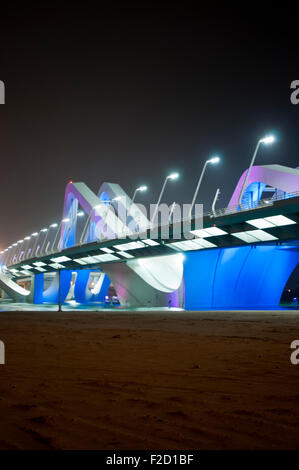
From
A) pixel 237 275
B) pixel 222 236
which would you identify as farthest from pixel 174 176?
pixel 237 275

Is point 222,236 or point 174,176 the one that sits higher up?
point 174,176

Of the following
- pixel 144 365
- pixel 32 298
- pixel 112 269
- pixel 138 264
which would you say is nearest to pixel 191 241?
pixel 138 264

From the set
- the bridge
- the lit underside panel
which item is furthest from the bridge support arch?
the lit underside panel

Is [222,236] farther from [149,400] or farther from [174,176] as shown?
[149,400]

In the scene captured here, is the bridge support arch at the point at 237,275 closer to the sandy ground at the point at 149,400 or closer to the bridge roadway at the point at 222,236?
the bridge roadway at the point at 222,236

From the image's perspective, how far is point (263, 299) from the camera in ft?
162

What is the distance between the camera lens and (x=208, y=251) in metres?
47.5

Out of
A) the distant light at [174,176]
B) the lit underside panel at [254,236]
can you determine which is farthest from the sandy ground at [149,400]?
the distant light at [174,176]

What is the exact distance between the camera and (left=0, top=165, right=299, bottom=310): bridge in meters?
36.5

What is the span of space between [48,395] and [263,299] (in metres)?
46.1

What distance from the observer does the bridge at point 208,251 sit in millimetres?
36469

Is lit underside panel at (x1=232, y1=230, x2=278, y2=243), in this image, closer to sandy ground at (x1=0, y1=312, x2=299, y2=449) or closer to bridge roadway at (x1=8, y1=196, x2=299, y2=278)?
bridge roadway at (x1=8, y1=196, x2=299, y2=278)

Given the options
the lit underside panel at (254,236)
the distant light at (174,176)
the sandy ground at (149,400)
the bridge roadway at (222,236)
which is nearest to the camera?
the sandy ground at (149,400)
